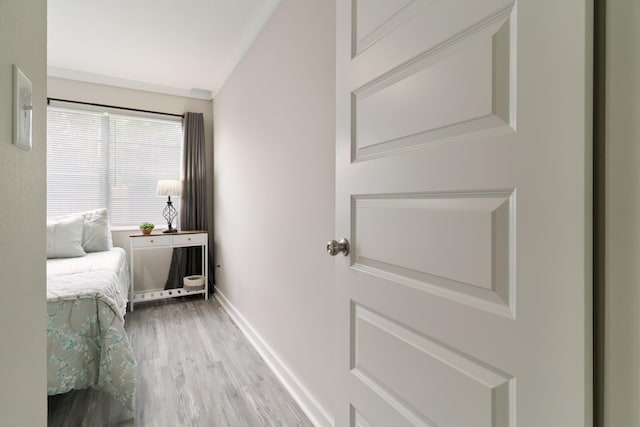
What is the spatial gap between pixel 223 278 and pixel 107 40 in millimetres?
2520

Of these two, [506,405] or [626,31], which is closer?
[626,31]

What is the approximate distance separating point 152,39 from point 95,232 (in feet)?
6.37

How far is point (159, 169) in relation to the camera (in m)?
3.77

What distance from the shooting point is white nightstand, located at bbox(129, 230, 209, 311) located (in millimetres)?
3188

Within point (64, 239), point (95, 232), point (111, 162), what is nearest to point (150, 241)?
point (95, 232)

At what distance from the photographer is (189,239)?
3.45 meters

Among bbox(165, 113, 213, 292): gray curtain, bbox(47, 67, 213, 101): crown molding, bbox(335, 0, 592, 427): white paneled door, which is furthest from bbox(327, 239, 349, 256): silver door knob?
bbox(47, 67, 213, 101): crown molding

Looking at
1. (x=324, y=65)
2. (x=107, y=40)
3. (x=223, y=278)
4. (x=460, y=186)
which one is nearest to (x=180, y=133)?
(x=107, y=40)

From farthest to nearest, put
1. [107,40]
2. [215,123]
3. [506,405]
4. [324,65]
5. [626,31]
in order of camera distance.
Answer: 1. [215,123]
2. [107,40]
3. [324,65]
4. [506,405]
5. [626,31]

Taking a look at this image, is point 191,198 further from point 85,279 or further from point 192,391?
point 192,391

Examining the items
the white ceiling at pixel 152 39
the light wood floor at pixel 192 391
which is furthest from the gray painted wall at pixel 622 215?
the white ceiling at pixel 152 39

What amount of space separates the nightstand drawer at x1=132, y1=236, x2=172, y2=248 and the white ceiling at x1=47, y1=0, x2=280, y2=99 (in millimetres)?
1789

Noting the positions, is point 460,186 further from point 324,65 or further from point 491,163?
point 324,65

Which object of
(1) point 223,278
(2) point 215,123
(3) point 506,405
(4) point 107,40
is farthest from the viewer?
(2) point 215,123
